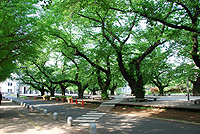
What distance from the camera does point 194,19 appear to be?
12.6m

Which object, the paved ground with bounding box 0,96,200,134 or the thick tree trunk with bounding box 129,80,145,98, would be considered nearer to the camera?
the paved ground with bounding box 0,96,200,134

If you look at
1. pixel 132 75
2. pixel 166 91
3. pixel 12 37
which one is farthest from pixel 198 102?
pixel 166 91

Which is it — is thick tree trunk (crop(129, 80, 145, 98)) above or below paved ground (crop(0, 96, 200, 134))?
above

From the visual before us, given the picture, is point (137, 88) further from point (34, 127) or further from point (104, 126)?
point (34, 127)

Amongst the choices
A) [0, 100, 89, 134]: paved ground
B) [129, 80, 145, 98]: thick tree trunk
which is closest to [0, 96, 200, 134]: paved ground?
[0, 100, 89, 134]: paved ground

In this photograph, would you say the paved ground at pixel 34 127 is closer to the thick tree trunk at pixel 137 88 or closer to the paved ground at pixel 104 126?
the paved ground at pixel 104 126

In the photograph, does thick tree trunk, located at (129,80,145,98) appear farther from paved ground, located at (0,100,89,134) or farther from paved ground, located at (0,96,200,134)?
paved ground, located at (0,100,89,134)

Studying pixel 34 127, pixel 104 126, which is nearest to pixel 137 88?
pixel 104 126

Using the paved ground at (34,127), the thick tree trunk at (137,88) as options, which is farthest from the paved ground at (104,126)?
the thick tree trunk at (137,88)

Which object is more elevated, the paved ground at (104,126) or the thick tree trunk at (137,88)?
the thick tree trunk at (137,88)

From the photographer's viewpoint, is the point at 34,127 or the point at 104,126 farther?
the point at 104,126

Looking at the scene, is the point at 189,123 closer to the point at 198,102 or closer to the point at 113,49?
the point at 198,102

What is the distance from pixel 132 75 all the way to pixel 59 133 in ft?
47.6

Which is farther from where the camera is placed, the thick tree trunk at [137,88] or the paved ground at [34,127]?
the thick tree trunk at [137,88]
